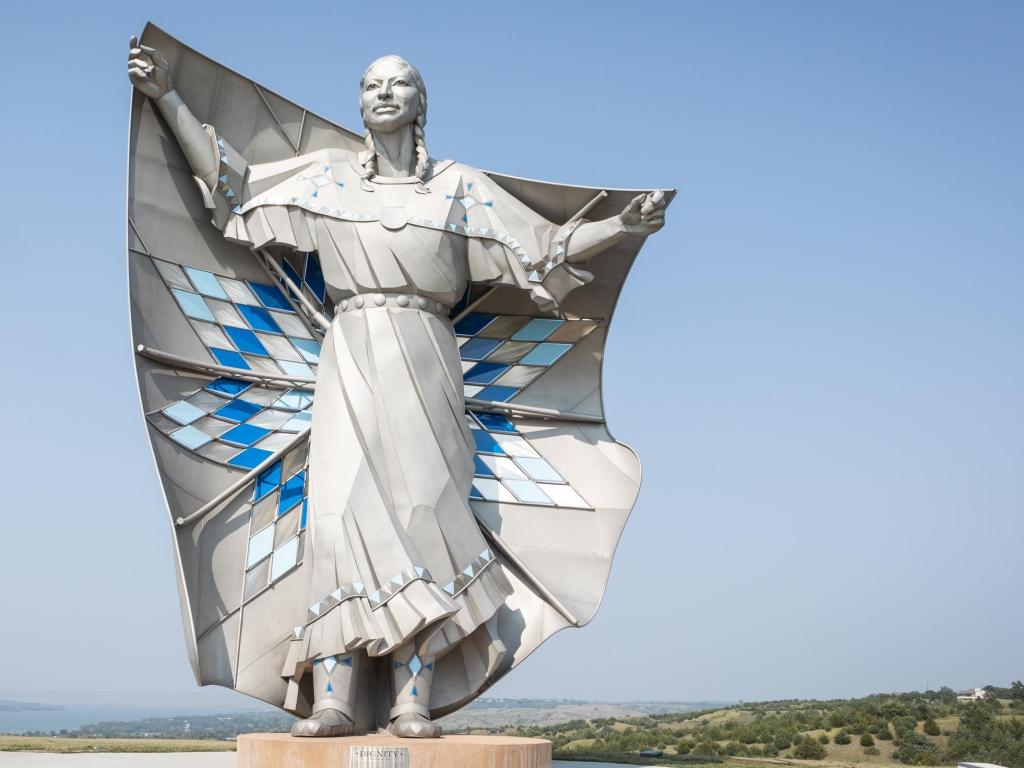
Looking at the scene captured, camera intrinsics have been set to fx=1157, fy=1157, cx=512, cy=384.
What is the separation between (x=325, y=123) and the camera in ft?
46.5

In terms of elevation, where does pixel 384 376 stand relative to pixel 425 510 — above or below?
above

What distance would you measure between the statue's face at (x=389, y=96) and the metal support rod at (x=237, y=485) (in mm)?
3674

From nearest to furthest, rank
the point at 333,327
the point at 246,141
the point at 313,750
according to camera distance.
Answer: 1. the point at 313,750
2. the point at 333,327
3. the point at 246,141

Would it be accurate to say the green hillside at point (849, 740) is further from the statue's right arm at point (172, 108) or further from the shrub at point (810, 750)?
the statue's right arm at point (172, 108)

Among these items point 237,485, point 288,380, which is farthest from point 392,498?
point 288,380

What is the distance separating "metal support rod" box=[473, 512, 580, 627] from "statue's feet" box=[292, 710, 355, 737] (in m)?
2.84

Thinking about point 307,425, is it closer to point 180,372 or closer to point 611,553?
point 180,372

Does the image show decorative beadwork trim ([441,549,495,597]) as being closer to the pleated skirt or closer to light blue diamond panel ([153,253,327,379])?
the pleated skirt

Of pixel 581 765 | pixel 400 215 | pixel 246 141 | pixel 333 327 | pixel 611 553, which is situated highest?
pixel 246 141

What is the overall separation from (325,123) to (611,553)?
247 inches

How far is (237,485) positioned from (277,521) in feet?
2.10

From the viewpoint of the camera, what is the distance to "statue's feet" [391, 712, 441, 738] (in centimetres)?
1116

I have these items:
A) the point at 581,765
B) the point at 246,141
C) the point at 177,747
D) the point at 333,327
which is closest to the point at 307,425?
the point at 333,327

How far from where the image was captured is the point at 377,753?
10.4 m
